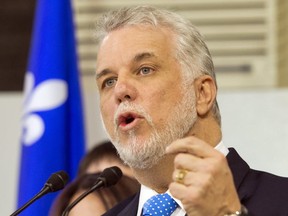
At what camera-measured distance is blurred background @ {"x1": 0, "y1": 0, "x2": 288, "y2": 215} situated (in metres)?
4.98

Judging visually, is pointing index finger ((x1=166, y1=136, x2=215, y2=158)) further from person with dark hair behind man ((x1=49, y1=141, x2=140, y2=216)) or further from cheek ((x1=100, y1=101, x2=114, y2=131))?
person with dark hair behind man ((x1=49, y1=141, x2=140, y2=216))

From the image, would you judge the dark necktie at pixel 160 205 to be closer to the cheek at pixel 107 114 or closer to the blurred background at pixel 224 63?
the cheek at pixel 107 114

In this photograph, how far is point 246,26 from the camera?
579cm

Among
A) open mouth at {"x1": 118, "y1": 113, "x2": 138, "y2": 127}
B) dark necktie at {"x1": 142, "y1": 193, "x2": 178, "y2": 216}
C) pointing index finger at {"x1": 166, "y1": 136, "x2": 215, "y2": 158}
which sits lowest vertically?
dark necktie at {"x1": 142, "y1": 193, "x2": 178, "y2": 216}

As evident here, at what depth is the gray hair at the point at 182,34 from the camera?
272 centimetres

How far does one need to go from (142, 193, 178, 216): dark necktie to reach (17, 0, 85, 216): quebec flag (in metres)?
2.33

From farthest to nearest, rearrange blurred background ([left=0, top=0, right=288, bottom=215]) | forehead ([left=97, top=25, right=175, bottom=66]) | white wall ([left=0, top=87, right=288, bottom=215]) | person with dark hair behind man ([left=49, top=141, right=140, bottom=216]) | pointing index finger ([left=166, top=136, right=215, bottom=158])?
blurred background ([left=0, top=0, right=288, bottom=215]), white wall ([left=0, top=87, right=288, bottom=215]), person with dark hair behind man ([left=49, top=141, right=140, bottom=216]), forehead ([left=97, top=25, right=175, bottom=66]), pointing index finger ([left=166, top=136, right=215, bottom=158])

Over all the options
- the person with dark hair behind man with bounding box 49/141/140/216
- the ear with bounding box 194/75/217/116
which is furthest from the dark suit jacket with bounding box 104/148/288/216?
the person with dark hair behind man with bounding box 49/141/140/216

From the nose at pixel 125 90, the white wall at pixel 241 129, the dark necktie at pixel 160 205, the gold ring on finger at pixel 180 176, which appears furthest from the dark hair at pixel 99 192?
the gold ring on finger at pixel 180 176

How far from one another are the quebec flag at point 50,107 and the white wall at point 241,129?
31 centimetres

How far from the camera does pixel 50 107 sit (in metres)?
5.10

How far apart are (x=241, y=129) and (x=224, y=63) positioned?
955 millimetres

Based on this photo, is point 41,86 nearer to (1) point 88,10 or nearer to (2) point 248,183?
(1) point 88,10

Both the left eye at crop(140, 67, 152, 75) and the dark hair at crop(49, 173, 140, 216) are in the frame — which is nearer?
the left eye at crop(140, 67, 152, 75)
